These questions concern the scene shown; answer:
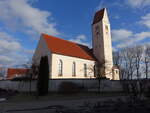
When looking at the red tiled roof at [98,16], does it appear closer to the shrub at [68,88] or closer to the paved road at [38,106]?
the shrub at [68,88]

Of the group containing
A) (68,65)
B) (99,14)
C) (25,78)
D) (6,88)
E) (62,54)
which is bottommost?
(6,88)

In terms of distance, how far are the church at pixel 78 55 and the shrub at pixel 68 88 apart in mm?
5117

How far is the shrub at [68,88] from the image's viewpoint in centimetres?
2319

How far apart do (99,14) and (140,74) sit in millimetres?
21949

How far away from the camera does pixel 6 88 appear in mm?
29188

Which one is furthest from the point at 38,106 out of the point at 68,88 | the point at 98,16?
the point at 98,16

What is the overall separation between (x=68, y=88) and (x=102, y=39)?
2063 centimetres

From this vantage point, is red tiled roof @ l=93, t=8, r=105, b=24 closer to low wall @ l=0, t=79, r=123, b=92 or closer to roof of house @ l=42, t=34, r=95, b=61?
roof of house @ l=42, t=34, r=95, b=61

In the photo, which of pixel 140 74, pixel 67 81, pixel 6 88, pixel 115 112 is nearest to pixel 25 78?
pixel 6 88

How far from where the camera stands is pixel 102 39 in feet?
129

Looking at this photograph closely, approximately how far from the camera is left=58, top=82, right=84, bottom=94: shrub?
913 inches

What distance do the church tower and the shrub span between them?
1619 cm

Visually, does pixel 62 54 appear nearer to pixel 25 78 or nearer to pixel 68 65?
pixel 68 65

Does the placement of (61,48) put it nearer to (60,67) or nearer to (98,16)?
(60,67)
